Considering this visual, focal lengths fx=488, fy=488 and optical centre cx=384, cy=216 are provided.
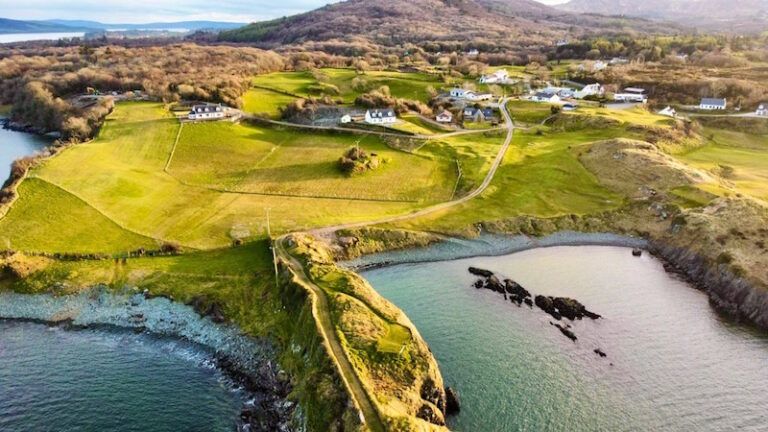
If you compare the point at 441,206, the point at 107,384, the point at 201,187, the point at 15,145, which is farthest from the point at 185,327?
the point at 15,145

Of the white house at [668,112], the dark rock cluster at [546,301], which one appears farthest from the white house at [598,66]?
the dark rock cluster at [546,301]

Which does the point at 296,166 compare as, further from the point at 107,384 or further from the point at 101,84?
the point at 101,84

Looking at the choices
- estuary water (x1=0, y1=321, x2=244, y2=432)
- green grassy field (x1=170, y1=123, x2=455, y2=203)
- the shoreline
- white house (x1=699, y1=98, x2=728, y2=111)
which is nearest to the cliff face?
the shoreline

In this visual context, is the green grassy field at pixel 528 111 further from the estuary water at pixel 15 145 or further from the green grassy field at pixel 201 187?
the estuary water at pixel 15 145

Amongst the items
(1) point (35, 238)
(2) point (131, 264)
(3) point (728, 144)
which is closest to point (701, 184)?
(3) point (728, 144)

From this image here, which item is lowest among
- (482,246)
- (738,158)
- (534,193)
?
(482,246)
